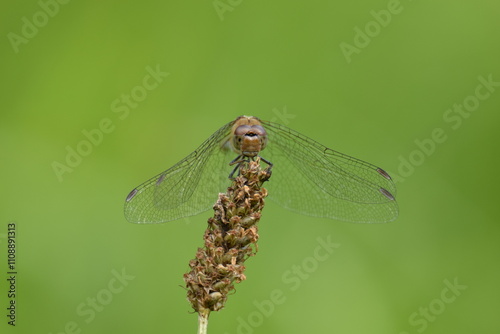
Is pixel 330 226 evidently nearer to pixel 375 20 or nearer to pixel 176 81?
pixel 176 81

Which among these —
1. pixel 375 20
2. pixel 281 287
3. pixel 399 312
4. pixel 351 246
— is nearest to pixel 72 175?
pixel 281 287

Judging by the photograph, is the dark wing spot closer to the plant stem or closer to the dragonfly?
the dragonfly

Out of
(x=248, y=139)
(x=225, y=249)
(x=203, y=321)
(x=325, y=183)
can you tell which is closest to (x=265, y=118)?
(x=325, y=183)

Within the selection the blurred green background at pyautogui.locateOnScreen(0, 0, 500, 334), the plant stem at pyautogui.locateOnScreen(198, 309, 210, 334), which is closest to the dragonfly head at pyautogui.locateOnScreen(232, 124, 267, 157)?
the plant stem at pyautogui.locateOnScreen(198, 309, 210, 334)

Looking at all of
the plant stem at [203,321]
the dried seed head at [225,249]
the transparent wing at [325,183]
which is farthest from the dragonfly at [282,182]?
the plant stem at [203,321]

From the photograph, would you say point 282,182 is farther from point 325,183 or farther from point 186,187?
point 186,187
